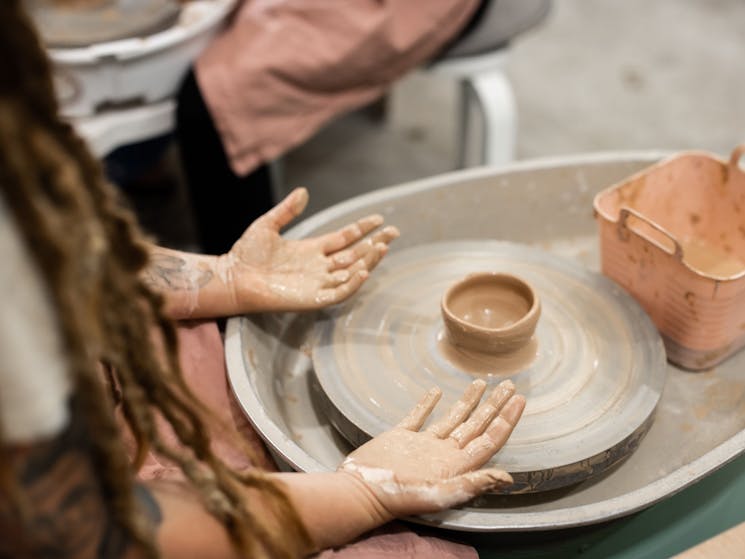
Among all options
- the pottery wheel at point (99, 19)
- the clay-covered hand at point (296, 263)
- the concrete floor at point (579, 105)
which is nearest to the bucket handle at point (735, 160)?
the clay-covered hand at point (296, 263)

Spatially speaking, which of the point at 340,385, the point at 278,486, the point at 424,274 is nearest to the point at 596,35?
the point at 424,274

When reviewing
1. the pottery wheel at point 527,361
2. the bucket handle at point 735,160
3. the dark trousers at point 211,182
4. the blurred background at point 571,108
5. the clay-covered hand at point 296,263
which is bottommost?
the blurred background at point 571,108

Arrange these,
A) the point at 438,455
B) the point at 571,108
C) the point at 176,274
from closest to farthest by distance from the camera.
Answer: the point at 438,455
the point at 176,274
the point at 571,108

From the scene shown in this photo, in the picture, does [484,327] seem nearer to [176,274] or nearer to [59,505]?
[176,274]

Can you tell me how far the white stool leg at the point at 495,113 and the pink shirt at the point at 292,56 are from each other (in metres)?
0.19

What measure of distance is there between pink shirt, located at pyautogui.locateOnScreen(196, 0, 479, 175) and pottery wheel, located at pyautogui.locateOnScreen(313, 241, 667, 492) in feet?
2.38

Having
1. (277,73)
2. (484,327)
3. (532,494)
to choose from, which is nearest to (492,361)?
(484,327)

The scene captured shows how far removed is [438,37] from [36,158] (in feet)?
5.35

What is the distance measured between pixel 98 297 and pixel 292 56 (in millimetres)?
1398

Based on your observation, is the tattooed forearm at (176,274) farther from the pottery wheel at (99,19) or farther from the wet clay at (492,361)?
the pottery wheel at (99,19)

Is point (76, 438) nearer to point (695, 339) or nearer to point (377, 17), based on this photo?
point (695, 339)

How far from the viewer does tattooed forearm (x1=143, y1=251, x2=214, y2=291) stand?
4.36 ft

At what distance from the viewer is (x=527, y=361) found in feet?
4.32

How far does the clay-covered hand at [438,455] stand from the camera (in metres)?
1.05
